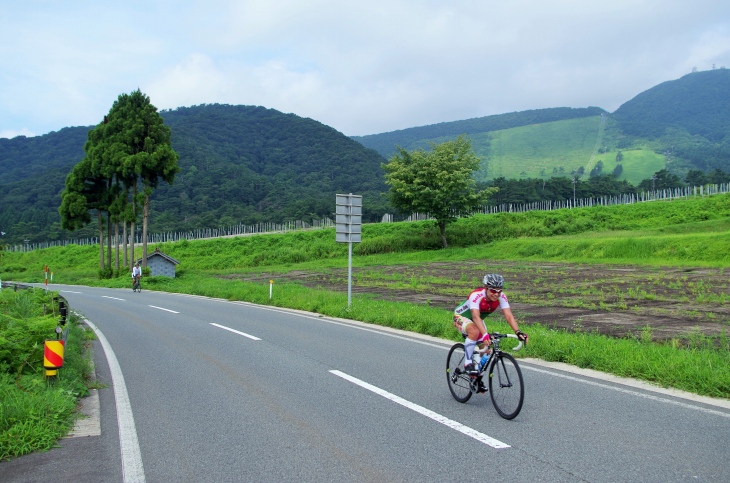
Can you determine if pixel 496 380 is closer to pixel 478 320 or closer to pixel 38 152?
pixel 478 320

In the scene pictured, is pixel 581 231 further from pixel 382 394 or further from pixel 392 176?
pixel 382 394

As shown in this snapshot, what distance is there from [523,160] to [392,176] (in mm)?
155140

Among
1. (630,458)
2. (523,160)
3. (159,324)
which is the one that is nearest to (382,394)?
(630,458)

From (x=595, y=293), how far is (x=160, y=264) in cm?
3583

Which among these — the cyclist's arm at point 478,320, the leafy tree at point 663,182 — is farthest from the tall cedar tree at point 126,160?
the leafy tree at point 663,182

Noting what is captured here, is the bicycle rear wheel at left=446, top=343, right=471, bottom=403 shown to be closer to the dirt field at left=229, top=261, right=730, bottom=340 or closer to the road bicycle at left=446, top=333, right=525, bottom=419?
the road bicycle at left=446, top=333, right=525, bottom=419

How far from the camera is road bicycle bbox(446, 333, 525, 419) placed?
595 centimetres

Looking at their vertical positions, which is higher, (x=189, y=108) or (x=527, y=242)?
(x=189, y=108)

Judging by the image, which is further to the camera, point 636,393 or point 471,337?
point 636,393

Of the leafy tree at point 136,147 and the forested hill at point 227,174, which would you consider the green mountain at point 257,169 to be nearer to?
the forested hill at point 227,174

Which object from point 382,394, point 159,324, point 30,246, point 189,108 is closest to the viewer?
point 382,394

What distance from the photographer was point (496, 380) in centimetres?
624

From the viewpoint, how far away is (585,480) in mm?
4324

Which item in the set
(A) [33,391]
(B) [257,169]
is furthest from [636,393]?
(B) [257,169]
